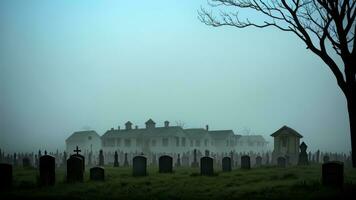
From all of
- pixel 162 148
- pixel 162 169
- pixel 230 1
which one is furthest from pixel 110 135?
pixel 230 1

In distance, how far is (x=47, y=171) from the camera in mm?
17109

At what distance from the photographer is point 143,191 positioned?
14586 millimetres

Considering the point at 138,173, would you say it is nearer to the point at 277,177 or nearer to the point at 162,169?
the point at 162,169

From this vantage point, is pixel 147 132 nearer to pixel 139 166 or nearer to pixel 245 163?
pixel 245 163

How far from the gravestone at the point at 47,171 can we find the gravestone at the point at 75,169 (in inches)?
38.0

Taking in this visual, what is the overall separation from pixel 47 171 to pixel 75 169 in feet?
4.49

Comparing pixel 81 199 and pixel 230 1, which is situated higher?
pixel 230 1

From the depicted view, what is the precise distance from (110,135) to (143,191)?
206ft

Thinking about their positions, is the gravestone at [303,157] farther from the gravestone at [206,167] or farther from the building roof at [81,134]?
the building roof at [81,134]

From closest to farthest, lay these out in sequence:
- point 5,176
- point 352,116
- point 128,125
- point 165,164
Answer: point 352,116 → point 5,176 → point 165,164 → point 128,125

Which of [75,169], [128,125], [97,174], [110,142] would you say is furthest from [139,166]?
[110,142]

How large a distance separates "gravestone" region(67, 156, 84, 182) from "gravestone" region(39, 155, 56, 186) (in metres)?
0.97

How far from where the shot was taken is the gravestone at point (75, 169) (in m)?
18.0

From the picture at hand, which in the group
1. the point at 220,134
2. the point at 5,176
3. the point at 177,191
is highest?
the point at 220,134
